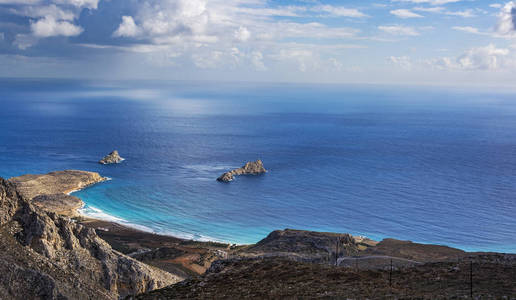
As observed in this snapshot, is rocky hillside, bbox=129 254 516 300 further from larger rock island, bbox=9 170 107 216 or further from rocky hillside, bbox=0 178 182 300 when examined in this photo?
larger rock island, bbox=9 170 107 216

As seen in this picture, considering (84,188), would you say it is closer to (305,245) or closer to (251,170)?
(251,170)

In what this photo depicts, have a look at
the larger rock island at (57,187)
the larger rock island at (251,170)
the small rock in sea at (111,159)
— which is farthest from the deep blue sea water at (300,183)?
the larger rock island at (251,170)

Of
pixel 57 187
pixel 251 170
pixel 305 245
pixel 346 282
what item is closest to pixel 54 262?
pixel 346 282

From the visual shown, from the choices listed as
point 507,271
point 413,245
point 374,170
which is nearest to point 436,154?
point 374,170

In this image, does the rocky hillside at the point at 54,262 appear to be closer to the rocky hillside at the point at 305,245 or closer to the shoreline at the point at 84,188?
the rocky hillside at the point at 305,245

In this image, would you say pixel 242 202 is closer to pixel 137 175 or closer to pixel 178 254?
pixel 137 175

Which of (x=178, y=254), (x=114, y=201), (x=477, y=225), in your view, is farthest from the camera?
(x=114, y=201)

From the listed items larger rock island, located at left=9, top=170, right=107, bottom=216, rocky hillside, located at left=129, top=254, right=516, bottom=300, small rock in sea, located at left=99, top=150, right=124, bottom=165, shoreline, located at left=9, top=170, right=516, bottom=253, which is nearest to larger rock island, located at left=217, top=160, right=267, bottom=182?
shoreline, located at left=9, top=170, right=516, bottom=253
